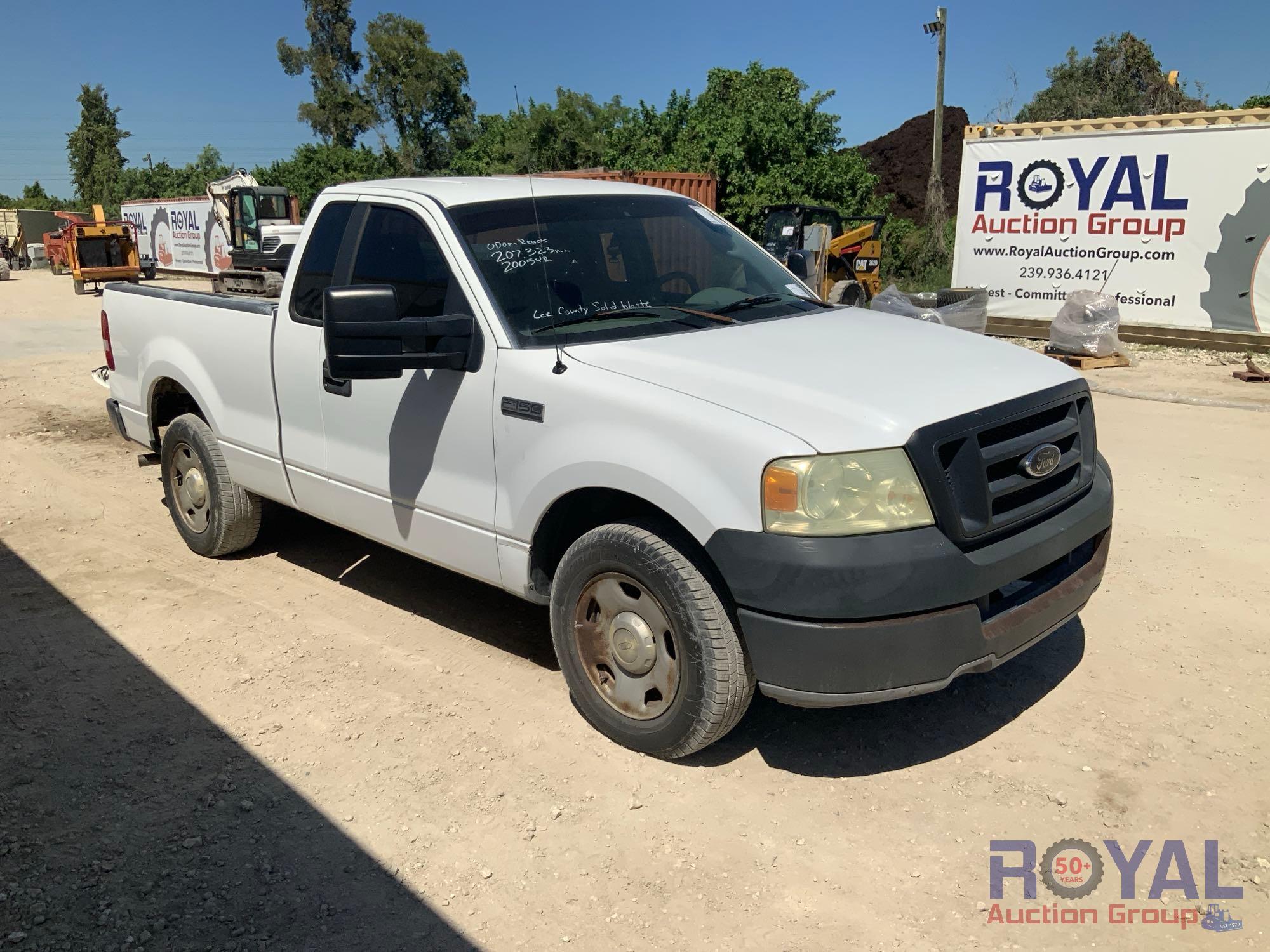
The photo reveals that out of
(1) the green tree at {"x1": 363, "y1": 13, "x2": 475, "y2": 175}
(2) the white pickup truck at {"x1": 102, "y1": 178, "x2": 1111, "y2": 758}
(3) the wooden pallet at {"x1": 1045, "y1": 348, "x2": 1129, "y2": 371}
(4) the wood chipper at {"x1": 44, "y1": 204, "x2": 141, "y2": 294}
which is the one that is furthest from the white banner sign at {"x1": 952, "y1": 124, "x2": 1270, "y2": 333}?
(1) the green tree at {"x1": 363, "y1": 13, "x2": 475, "y2": 175}

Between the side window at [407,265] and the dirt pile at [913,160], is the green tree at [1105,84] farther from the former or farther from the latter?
the side window at [407,265]

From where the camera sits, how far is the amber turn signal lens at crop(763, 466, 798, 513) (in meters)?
3.03

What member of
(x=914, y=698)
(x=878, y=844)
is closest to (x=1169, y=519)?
(x=914, y=698)

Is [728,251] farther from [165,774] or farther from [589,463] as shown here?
[165,774]

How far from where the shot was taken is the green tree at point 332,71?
57.5 m

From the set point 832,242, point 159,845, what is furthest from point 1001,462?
point 832,242

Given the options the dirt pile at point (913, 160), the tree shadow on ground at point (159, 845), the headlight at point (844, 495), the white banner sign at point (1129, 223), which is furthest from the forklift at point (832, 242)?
the dirt pile at point (913, 160)

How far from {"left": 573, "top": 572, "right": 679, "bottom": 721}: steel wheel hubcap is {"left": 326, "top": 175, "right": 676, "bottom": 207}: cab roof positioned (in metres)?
1.76

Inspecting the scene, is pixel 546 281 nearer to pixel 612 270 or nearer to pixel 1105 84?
pixel 612 270

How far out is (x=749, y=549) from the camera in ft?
10.1

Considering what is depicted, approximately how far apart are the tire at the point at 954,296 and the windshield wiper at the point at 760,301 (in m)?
9.11

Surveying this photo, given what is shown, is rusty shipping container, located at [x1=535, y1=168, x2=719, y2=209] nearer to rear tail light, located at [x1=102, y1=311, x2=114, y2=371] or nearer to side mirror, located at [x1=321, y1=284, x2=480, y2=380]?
rear tail light, located at [x1=102, y1=311, x2=114, y2=371]

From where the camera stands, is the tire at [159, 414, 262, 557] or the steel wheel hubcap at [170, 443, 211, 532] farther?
the steel wheel hubcap at [170, 443, 211, 532]

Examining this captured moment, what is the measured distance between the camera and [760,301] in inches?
175
